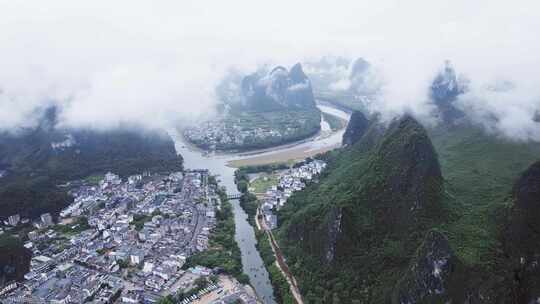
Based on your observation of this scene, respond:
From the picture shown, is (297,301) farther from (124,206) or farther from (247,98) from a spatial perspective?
(247,98)

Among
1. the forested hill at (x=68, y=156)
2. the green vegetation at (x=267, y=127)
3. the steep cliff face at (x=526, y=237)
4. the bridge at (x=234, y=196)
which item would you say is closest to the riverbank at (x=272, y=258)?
the bridge at (x=234, y=196)

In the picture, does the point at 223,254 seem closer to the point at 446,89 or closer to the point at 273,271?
the point at 273,271

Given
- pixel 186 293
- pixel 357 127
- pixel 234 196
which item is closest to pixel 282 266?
pixel 186 293

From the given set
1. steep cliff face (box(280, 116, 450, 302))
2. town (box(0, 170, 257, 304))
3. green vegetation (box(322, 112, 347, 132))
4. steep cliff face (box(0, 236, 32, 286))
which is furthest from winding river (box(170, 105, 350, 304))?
steep cliff face (box(0, 236, 32, 286))

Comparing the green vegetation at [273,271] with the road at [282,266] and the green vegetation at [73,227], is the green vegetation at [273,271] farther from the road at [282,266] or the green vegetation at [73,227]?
the green vegetation at [73,227]

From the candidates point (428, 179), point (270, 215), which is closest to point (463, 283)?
point (428, 179)

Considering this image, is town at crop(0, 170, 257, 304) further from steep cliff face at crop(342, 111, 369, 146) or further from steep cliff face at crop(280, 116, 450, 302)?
steep cliff face at crop(342, 111, 369, 146)
